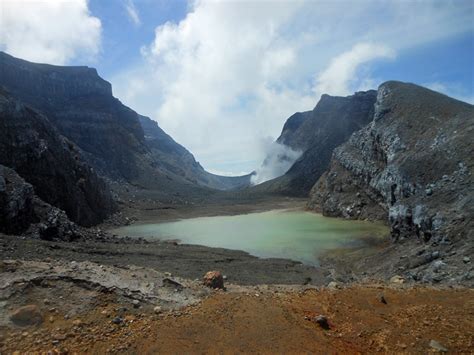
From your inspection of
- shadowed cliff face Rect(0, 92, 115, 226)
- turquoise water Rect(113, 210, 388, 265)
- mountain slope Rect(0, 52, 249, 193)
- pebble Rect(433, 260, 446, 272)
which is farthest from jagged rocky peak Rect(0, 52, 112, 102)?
pebble Rect(433, 260, 446, 272)

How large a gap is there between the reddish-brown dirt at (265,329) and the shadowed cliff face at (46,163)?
146ft

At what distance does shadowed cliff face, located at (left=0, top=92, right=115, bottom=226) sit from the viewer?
158 ft

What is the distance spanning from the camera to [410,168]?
35.3 metres

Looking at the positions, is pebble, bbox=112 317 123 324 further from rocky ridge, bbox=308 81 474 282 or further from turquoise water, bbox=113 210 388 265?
turquoise water, bbox=113 210 388 265

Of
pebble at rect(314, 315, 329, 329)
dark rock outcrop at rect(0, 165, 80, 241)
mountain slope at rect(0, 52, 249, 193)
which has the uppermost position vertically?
mountain slope at rect(0, 52, 249, 193)

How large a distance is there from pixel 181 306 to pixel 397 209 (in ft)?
80.7

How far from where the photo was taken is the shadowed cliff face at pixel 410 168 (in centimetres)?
2479

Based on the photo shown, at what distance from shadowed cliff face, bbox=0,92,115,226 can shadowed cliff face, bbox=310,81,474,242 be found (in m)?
39.0

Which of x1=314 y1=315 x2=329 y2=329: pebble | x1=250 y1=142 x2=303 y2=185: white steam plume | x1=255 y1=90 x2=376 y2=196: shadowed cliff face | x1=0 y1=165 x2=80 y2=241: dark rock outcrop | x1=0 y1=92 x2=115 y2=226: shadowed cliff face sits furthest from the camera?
x1=250 y1=142 x2=303 y2=185: white steam plume

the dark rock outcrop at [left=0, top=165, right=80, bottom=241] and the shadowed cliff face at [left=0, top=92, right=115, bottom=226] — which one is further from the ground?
the shadowed cliff face at [left=0, top=92, right=115, bottom=226]

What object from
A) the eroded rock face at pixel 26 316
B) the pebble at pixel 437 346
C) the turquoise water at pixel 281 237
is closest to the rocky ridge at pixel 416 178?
the turquoise water at pixel 281 237

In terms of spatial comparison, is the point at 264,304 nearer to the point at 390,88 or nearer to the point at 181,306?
the point at 181,306

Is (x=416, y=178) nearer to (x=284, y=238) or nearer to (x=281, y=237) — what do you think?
(x=284, y=238)

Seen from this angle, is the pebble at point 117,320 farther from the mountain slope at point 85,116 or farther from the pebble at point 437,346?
the mountain slope at point 85,116
